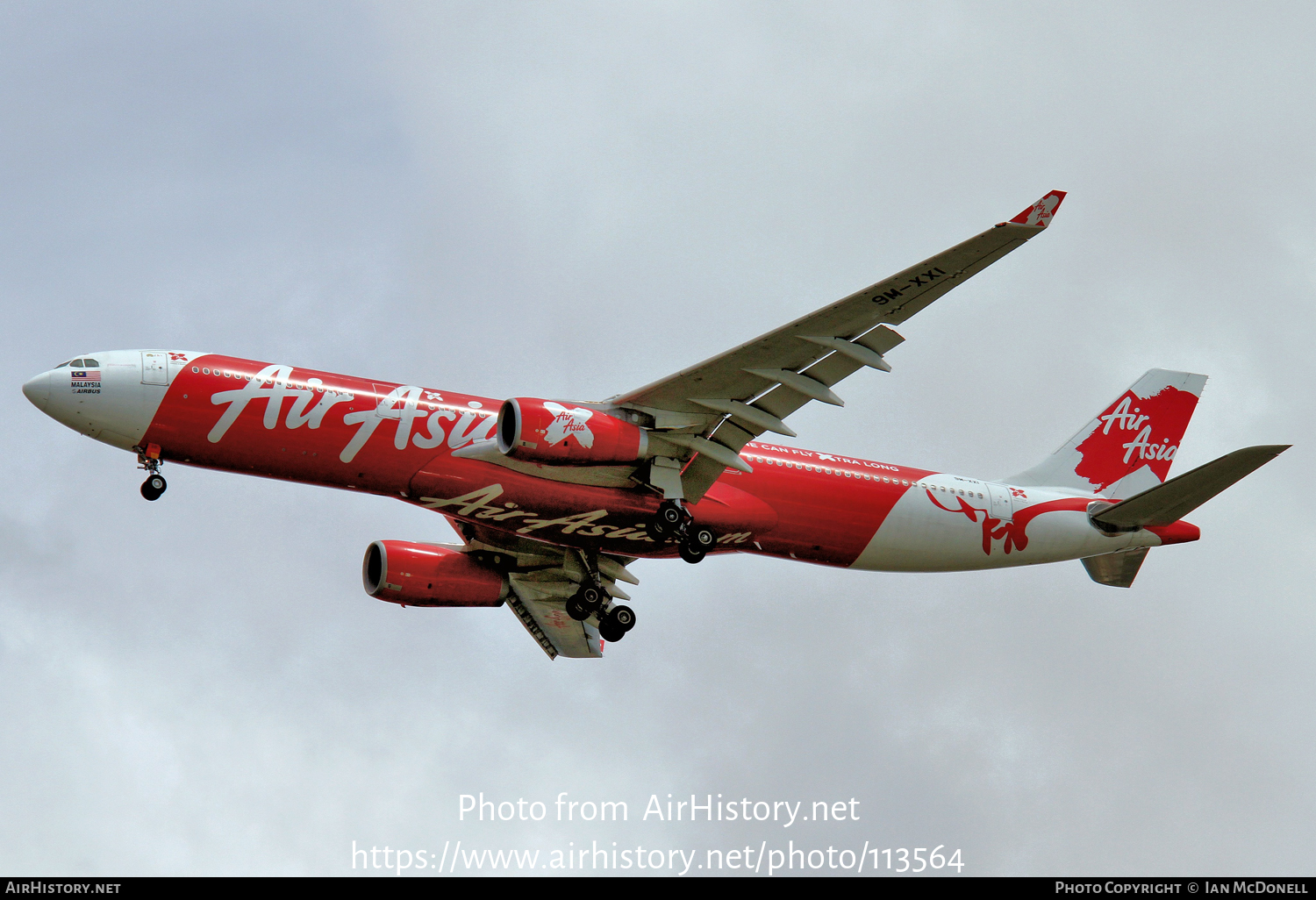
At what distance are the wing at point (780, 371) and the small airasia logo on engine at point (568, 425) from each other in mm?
1156

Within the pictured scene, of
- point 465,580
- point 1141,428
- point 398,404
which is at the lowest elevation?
point 465,580

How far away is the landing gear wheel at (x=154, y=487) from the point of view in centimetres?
3041

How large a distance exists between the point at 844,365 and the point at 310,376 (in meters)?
12.5

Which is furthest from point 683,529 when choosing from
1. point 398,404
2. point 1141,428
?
point 1141,428

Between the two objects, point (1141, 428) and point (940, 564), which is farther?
point (1141, 428)

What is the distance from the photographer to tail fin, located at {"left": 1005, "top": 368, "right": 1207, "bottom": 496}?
39344 millimetres

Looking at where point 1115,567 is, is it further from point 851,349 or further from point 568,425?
→ point 568,425

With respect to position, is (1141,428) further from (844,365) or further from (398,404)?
(398,404)

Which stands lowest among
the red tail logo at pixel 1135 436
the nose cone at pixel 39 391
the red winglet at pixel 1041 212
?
the nose cone at pixel 39 391

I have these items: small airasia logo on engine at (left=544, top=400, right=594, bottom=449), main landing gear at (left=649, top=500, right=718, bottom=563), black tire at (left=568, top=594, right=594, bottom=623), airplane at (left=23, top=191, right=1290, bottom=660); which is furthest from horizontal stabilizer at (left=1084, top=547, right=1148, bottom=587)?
small airasia logo on engine at (left=544, top=400, right=594, bottom=449)

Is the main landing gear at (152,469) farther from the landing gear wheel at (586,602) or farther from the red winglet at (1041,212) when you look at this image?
the red winglet at (1041,212)

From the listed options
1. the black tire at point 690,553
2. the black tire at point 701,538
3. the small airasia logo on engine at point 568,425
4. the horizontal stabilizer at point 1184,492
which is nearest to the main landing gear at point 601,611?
the black tire at point 690,553

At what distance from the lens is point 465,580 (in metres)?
38.1

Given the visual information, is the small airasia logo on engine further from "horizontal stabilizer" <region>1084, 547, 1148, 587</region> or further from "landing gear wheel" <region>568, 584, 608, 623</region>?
"horizontal stabilizer" <region>1084, 547, 1148, 587</region>
